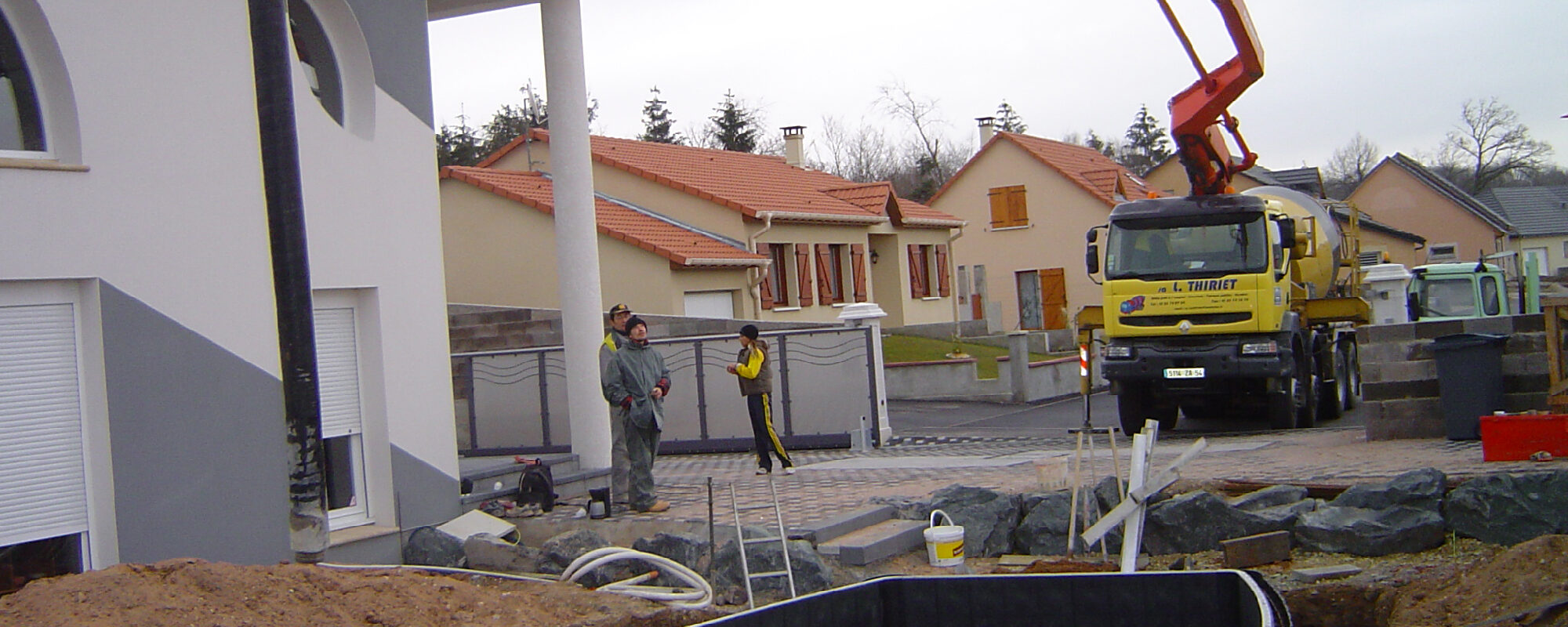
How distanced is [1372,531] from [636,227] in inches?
762

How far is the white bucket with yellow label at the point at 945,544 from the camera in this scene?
364 inches

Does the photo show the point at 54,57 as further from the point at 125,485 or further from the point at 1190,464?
the point at 1190,464

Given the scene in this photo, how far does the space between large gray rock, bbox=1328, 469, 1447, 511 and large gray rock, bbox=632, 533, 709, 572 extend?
4.55m

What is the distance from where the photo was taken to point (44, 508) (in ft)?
25.7

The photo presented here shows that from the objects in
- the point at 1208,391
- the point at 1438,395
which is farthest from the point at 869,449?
the point at 1438,395

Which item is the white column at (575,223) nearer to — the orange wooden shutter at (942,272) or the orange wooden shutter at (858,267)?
the orange wooden shutter at (858,267)

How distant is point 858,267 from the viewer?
33.5 m

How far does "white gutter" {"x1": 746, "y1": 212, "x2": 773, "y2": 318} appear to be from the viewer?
89.0 feet

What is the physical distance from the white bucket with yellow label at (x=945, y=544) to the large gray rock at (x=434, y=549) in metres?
3.44

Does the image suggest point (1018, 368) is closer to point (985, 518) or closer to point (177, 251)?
point (985, 518)

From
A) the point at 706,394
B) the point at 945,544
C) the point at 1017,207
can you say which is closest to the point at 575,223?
the point at 706,394

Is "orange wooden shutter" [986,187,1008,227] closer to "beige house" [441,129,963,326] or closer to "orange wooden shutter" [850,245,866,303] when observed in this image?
"beige house" [441,129,963,326]

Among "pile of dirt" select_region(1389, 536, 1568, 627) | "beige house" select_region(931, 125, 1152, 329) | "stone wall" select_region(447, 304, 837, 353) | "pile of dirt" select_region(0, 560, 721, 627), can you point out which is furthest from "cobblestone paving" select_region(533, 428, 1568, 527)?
"beige house" select_region(931, 125, 1152, 329)

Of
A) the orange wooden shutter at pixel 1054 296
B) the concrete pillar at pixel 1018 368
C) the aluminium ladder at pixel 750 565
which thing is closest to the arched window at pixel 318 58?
the aluminium ladder at pixel 750 565
